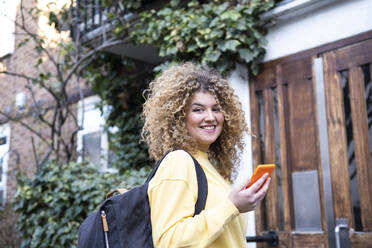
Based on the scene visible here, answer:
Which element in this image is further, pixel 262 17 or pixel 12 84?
pixel 12 84

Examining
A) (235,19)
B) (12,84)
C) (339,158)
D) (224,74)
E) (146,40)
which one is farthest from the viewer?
A: (12,84)

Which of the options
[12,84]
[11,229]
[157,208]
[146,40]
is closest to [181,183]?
[157,208]

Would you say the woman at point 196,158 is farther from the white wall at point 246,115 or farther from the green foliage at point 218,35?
the green foliage at point 218,35

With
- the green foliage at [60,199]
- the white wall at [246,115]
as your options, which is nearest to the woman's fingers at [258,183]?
the white wall at [246,115]

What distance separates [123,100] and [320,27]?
3.55m

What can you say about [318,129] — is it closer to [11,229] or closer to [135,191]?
[135,191]

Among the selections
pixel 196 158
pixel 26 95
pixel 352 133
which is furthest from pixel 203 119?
pixel 26 95

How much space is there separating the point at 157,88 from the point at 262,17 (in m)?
2.63

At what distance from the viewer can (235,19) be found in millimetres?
4277

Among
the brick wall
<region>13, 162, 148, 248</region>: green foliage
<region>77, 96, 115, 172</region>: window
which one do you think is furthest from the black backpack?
the brick wall

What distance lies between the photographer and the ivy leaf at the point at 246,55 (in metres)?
4.32

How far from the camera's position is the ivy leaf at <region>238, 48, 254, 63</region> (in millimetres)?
4320

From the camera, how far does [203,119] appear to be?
1.96 m

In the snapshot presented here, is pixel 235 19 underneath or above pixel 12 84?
underneath
